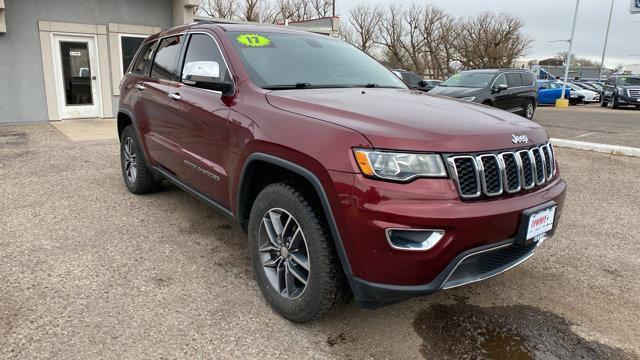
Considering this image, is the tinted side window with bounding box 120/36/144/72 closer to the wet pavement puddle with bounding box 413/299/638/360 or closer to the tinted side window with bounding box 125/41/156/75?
the tinted side window with bounding box 125/41/156/75

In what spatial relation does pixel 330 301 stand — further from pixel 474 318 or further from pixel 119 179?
pixel 119 179

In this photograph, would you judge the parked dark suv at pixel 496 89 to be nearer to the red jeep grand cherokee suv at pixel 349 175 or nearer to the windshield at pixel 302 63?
the windshield at pixel 302 63

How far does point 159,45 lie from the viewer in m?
4.68

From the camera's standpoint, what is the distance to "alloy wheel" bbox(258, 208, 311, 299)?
104 inches

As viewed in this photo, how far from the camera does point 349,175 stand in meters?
2.21

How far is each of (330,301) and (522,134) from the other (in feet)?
4.65

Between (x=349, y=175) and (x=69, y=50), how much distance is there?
39.4 ft

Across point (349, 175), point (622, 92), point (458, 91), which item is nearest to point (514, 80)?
point (458, 91)

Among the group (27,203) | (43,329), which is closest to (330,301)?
(43,329)

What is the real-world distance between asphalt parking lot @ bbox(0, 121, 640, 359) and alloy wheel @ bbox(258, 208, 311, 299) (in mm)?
223

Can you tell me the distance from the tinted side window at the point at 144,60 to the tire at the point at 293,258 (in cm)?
274

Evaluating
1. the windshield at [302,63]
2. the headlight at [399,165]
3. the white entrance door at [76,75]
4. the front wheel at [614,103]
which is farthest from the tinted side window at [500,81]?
the front wheel at [614,103]

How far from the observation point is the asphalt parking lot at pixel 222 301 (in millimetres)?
2576

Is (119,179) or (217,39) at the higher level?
(217,39)
